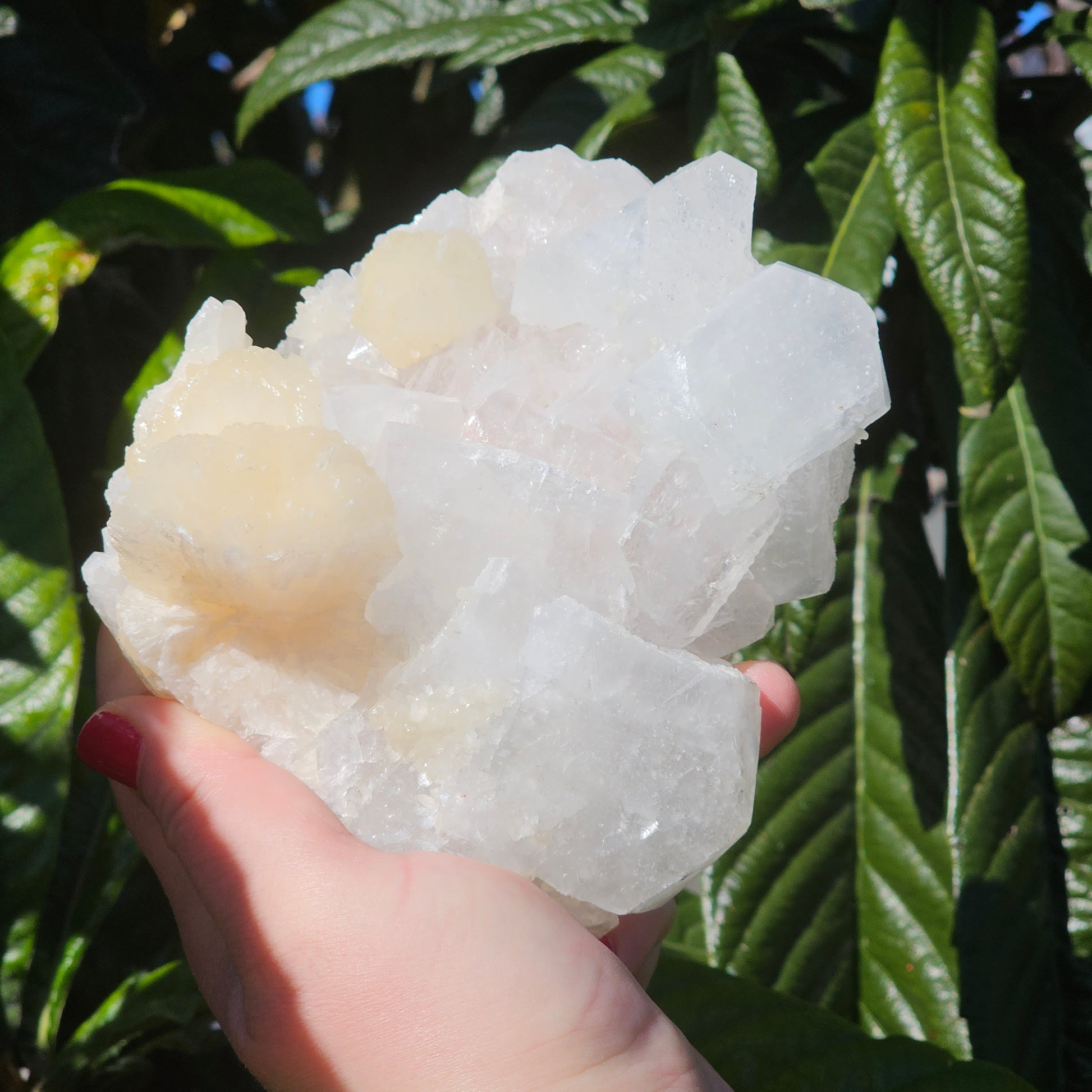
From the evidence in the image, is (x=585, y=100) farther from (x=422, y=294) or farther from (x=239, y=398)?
(x=239, y=398)

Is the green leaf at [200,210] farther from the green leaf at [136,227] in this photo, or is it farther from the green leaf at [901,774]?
the green leaf at [901,774]

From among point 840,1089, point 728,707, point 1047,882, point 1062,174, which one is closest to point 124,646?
point 728,707

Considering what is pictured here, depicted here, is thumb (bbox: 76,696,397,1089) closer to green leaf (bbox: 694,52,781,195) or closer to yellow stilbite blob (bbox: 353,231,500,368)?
yellow stilbite blob (bbox: 353,231,500,368)

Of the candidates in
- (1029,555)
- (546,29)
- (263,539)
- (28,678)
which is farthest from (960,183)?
(28,678)

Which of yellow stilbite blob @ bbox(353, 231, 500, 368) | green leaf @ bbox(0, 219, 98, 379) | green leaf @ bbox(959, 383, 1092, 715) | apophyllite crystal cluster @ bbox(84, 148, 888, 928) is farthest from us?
green leaf @ bbox(959, 383, 1092, 715)

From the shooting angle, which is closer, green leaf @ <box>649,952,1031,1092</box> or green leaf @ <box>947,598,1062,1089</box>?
green leaf @ <box>649,952,1031,1092</box>

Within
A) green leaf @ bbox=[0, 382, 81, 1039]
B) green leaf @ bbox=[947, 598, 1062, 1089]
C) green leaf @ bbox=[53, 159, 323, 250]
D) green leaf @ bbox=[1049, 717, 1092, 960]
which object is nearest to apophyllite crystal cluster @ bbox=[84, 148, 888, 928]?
green leaf @ bbox=[0, 382, 81, 1039]
